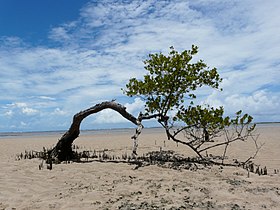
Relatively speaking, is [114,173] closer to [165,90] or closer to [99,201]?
[99,201]

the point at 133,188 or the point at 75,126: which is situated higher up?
the point at 75,126

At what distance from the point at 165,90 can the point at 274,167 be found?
14.5 ft

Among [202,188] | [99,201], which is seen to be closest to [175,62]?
[202,188]

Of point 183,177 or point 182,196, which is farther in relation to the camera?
point 183,177

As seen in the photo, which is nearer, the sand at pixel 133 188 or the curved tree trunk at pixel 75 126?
the sand at pixel 133 188

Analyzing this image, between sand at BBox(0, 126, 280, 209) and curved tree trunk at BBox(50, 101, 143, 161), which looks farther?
curved tree trunk at BBox(50, 101, 143, 161)

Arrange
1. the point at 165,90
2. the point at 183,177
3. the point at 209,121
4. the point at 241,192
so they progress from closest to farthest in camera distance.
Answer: the point at 241,192 → the point at 183,177 → the point at 209,121 → the point at 165,90

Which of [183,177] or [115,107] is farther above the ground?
[115,107]

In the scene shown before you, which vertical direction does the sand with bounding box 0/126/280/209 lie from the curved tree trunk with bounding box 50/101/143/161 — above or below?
below

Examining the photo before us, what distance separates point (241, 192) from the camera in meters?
6.45

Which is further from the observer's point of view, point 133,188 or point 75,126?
point 75,126

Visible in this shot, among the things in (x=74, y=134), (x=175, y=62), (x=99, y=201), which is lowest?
(x=99, y=201)

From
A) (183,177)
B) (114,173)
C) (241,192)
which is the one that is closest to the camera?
(241,192)

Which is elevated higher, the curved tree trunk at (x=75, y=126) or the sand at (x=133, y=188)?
the curved tree trunk at (x=75, y=126)
